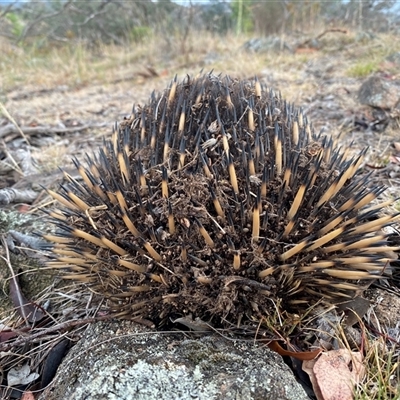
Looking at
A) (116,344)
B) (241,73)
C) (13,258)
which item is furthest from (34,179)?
(241,73)

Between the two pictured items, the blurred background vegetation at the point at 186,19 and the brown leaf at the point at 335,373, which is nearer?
the brown leaf at the point at 335,373

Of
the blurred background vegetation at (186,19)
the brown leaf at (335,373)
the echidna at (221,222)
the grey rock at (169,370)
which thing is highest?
the echidna at (221,222)

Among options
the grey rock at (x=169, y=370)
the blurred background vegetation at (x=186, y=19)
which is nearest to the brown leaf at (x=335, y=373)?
the grey rock at (x=169, y=370)

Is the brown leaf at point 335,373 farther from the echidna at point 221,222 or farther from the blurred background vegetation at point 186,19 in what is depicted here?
the blurred background vegetation at point 186,19

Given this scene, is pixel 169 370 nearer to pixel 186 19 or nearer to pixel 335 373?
pixel 335 373

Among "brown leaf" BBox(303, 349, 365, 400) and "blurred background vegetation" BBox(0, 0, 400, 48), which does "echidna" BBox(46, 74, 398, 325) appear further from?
"blurred background vegetation" BBox(0, 0, 400, 48)

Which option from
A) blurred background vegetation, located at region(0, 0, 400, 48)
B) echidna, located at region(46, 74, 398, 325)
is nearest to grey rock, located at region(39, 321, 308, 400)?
echidna, located at region(46, 74, 398, 325)
